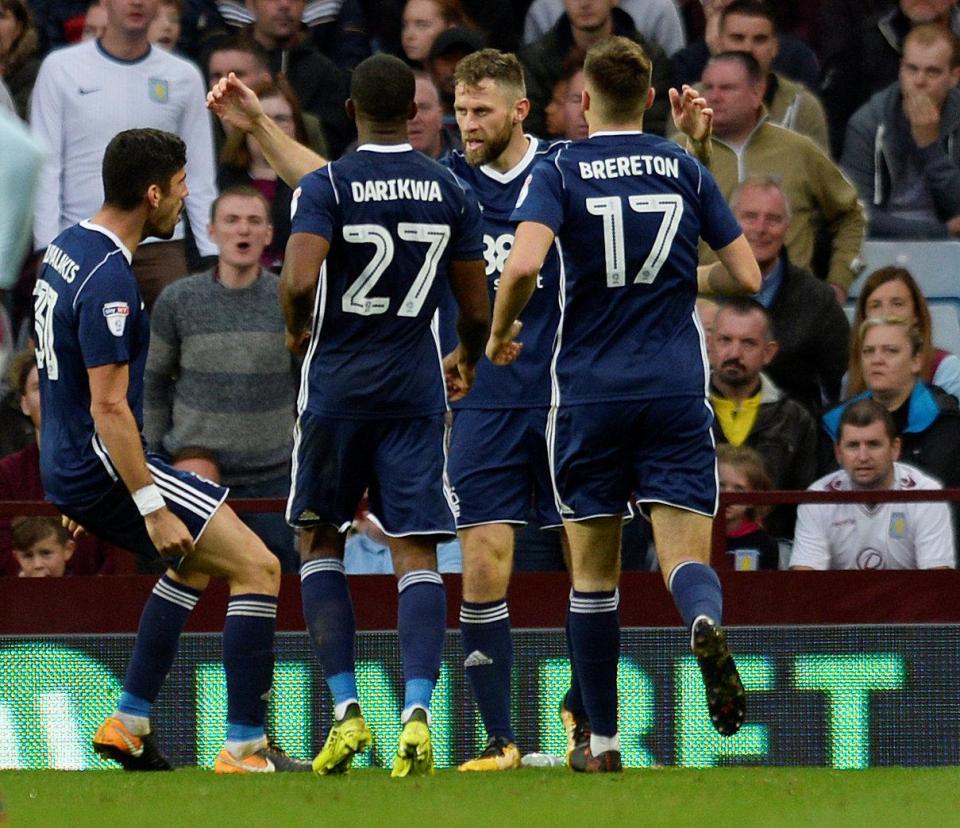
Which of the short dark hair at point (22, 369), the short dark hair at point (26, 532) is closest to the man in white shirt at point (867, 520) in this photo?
the short dark hair at point (26, 532)

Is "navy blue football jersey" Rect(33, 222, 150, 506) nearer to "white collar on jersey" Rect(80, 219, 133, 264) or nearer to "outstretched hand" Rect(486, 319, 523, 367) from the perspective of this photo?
"white collar on jersey" Rect(80, 219, 133, 264)

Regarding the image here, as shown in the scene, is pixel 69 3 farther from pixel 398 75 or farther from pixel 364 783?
pixel 364 783

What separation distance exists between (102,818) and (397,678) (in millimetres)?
2699

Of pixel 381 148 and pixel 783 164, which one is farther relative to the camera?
pixel 783 164

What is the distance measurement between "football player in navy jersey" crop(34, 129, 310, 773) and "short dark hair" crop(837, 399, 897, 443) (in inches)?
108

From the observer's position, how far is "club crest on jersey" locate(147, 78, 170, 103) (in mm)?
10000

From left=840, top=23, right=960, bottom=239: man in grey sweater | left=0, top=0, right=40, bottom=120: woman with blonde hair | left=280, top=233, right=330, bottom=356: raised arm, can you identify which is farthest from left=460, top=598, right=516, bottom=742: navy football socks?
left=0, top=0, right=40, bottom=120: woman with blonde hair

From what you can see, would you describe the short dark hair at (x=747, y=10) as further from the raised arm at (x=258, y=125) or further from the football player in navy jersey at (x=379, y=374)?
the football player in navy jersey at (x=379, y=374)

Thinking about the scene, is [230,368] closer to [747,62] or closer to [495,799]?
[747,62]

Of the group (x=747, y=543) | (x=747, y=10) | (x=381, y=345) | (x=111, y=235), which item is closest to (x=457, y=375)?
(x=381, y=345)

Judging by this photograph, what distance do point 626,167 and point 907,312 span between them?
10.2 ft

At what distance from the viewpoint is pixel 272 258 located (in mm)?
10180

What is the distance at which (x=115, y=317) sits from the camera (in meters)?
Result: 6.70

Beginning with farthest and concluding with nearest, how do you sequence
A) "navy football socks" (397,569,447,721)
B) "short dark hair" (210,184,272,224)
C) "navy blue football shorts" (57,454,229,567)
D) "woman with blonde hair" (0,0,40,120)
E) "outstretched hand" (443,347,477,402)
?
"woman with blonde hair" (0,0,40,120) < "short dark hair" (210,184,272,224) < "outstretched hand" (443,347,477,402) < "navy blue football shorts" (57,454,229,567) < "navy football socks" (397,569,447,721)
